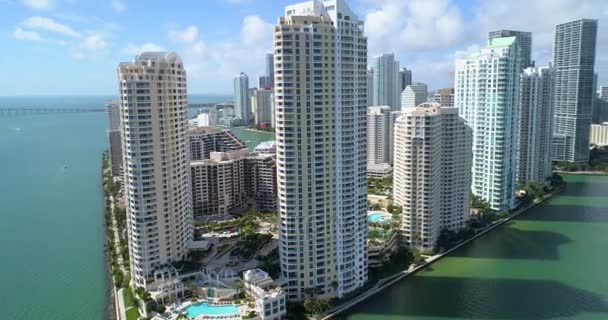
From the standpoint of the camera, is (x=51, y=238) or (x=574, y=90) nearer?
(x=51, y=238)

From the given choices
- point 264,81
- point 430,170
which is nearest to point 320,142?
point 430,170

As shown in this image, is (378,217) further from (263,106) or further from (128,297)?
(263,106)

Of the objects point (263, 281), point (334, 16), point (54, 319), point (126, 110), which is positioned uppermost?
point (334, 16)

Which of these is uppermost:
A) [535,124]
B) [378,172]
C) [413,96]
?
[413,96]

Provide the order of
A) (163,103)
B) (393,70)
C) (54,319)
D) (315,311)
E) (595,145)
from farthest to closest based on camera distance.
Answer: (393,70), (595,145), (163,103), (54,319), (315,311)

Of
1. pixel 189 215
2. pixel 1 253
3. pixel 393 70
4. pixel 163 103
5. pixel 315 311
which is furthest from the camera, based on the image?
pixel 393 70

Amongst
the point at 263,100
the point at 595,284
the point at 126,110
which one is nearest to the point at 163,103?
the point at 126,110

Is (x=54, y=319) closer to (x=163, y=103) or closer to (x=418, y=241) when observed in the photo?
(x=163, y=103)
